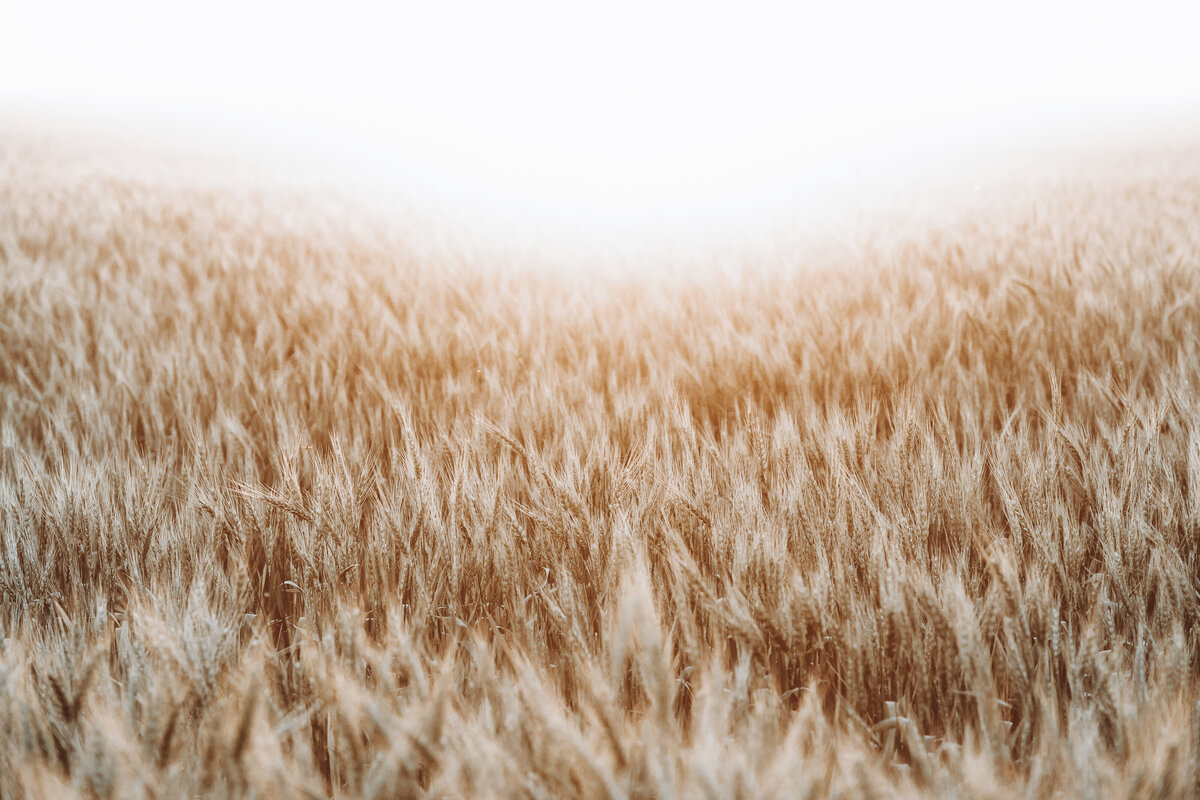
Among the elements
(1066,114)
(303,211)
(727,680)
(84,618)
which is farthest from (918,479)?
(1066,114)

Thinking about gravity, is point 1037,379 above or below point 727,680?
above

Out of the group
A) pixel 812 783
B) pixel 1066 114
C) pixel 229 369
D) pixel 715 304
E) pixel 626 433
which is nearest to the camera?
pixel 812 783

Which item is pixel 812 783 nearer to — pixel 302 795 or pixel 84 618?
pixel 302 795

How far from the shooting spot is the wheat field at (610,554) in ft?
1.65

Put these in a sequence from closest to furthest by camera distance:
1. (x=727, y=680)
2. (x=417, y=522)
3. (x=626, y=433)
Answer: (x=727, y=680), (x=417, y=522), (x=626, y=433)

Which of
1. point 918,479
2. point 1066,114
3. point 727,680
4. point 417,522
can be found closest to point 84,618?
point 417,522

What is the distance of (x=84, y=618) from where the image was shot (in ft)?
2.36

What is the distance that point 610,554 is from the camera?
732 millimetres

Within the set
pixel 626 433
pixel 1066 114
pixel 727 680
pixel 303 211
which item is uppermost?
pixel 1066 114

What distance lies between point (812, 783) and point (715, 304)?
1.51 m

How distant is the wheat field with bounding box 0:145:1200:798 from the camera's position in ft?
1.65

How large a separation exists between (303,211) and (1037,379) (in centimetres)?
394

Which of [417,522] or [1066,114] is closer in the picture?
[417,522]

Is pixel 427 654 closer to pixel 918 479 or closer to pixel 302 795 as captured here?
pixel 302 795
